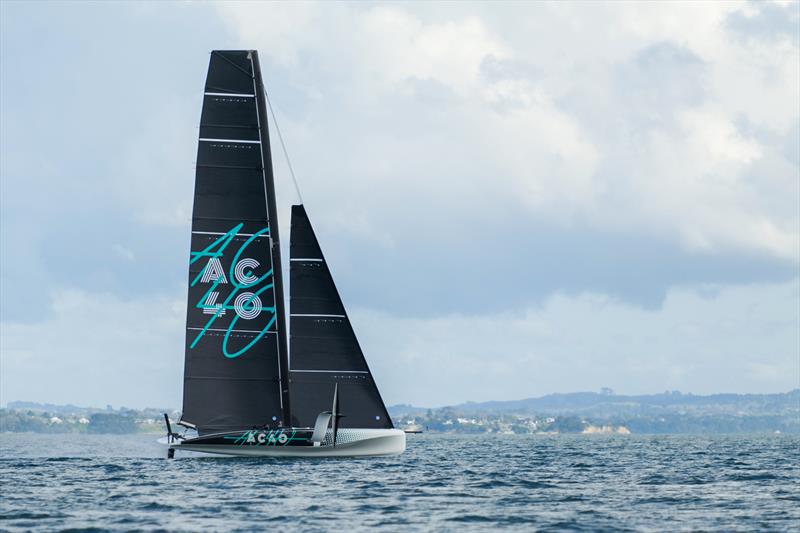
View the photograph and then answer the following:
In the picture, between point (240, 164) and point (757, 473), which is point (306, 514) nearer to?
point (240, 164)

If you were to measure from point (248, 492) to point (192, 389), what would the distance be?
13426 mm

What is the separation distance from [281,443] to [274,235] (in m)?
9.27

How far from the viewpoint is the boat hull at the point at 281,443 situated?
56.9 metres

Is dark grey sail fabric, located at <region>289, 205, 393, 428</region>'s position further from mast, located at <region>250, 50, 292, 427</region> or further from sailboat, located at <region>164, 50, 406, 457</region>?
mast, located at <region>250, 50, 292, 427</region>

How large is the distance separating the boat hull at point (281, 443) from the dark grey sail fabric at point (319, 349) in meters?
0.85

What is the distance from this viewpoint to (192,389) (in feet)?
190

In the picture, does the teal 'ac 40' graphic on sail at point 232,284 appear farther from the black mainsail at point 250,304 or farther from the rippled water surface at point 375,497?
the rippled water surface at point 375,497

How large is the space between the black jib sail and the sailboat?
0.15 ft

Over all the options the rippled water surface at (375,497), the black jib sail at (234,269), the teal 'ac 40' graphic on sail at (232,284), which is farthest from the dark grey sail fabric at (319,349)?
the rippled water surface at (375,497)

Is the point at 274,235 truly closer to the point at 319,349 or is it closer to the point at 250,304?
the point at 250,304

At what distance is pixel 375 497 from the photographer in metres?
44.2

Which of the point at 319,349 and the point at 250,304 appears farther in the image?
the point at 250,304

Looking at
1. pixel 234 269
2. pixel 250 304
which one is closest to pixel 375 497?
pixel 250 304

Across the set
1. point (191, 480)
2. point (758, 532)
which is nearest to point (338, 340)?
point (191, 480)
